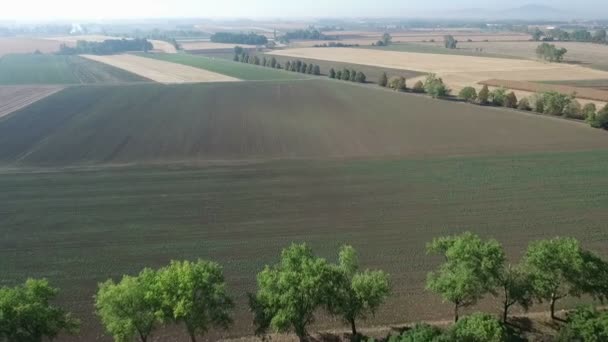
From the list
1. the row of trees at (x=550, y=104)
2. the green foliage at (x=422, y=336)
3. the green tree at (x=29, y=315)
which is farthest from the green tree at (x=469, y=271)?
the row of trees at (x=550, y=104)

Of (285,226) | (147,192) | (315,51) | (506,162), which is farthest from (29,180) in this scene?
(315,51)

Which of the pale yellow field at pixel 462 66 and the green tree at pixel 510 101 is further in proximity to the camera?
the pale yellow field at pixel 462 66

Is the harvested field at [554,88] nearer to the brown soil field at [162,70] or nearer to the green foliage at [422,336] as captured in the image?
the brown soil field at [162,70]

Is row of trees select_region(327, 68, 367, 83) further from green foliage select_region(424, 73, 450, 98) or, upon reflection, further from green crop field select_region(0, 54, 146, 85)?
green crop field select_region(0, 54, 146, 85)

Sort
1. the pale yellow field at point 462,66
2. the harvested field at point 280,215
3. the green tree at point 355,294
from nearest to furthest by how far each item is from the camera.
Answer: the green tree at point 355,294 → the harvested field at point 280,215 → the pale yellow field at point 462,66

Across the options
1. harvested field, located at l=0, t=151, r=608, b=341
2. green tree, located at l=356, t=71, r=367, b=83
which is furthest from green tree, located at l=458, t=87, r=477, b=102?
harvested field, located at l=0, t=151, r=608, b=341

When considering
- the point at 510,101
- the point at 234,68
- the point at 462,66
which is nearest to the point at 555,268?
the point at 510,101
